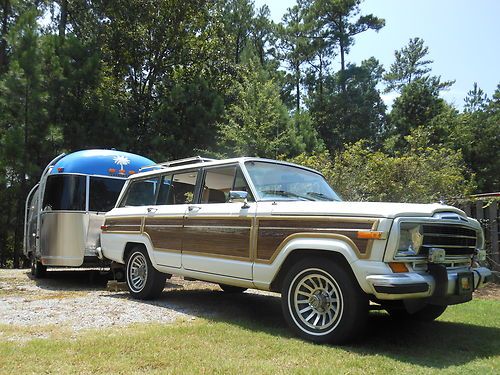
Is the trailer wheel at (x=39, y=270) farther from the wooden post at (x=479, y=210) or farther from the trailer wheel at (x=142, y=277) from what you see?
the wooden post at (x=479, y=210)

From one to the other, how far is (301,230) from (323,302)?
803 mm

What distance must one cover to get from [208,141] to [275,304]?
16.7 meters

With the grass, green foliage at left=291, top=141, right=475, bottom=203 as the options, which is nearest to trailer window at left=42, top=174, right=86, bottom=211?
the grass

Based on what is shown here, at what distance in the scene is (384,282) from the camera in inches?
181

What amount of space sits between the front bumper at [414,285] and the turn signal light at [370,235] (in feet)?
1.20

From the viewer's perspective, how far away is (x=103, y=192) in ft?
33.7

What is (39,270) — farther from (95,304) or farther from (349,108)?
(349,108)

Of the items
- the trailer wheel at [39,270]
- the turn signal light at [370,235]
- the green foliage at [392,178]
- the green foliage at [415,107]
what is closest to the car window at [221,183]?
the turn signal light at [370,235]

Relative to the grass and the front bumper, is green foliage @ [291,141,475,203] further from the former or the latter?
the front bumper

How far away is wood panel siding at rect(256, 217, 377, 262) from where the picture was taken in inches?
192

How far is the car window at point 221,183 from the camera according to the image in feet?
21.2

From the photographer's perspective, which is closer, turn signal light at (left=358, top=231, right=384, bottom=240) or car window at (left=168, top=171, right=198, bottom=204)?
turn signal light at (left=358, top=231, right=384, bottom=240)

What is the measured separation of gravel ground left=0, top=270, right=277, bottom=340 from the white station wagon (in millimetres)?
562

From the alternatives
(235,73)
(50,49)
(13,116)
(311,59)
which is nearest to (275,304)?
(13,116)
